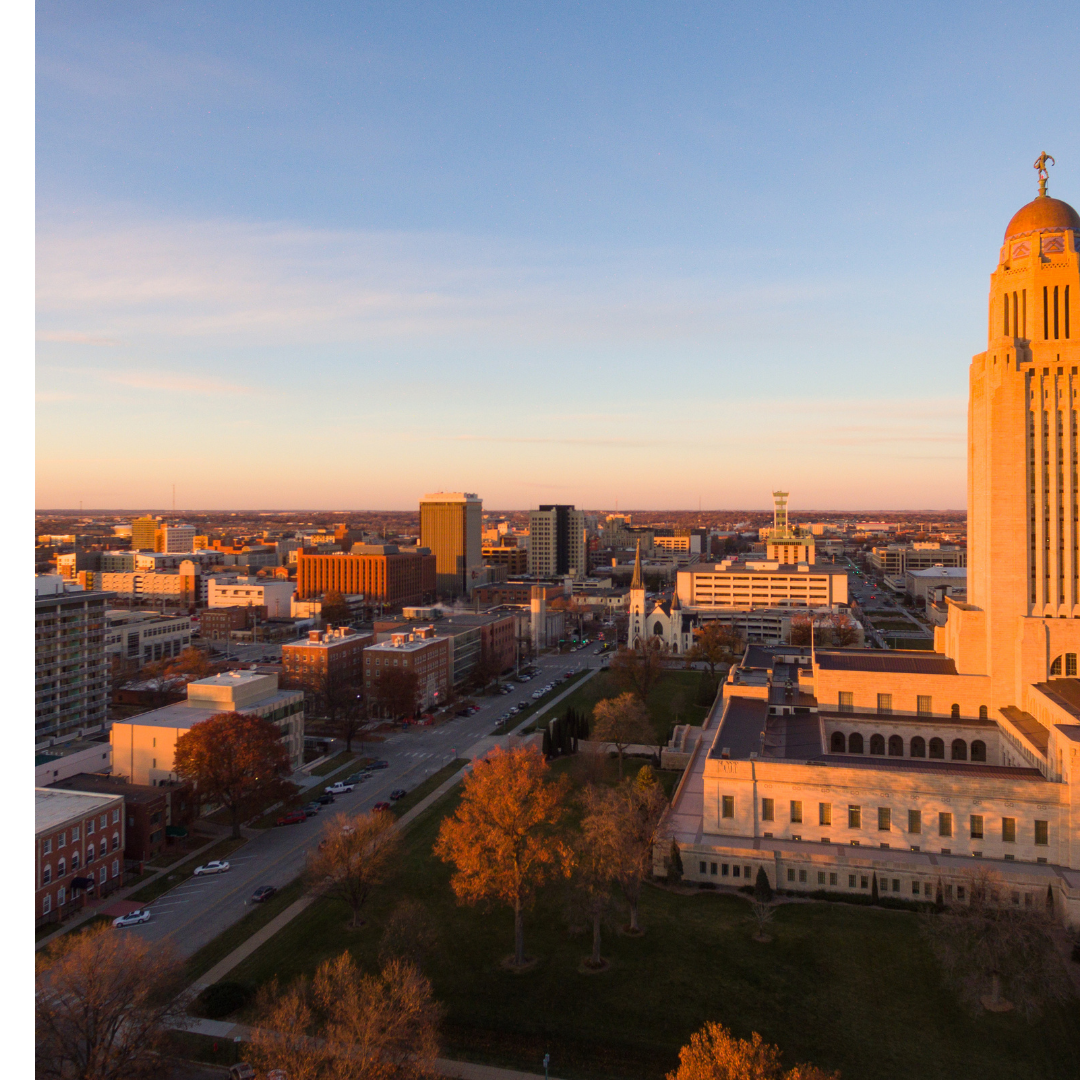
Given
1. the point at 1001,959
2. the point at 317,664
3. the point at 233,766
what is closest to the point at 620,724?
the point at 233,766

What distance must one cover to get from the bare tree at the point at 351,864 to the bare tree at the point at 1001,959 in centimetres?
2205

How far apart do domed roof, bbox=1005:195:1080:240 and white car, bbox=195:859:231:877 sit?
59.1 meters

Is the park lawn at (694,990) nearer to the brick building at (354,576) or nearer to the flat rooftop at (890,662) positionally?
the flat rooftop at (890,662)

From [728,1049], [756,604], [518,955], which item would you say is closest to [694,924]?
[518,955]

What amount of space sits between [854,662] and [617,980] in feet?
106

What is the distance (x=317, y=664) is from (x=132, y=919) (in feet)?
127

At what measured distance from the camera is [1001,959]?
2702 cm

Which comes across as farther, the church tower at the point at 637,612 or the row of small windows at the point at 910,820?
the church tower at the point at 637,612

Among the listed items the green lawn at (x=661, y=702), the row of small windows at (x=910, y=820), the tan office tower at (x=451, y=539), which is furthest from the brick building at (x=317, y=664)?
the tan office tower at (x=451, y=539)

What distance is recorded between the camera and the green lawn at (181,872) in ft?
124

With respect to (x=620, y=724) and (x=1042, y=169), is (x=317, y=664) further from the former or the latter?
(x=1042, y=169)

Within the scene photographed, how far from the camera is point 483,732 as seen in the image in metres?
67.2

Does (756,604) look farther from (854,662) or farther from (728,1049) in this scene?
(728,1049)

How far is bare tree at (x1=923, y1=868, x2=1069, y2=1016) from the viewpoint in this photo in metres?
26.3
